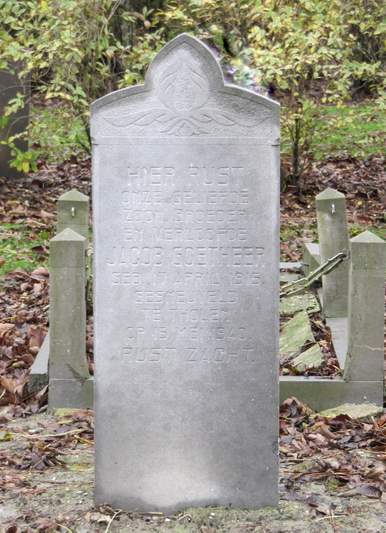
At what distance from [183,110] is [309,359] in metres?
3.09

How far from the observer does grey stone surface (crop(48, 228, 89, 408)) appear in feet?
22.4

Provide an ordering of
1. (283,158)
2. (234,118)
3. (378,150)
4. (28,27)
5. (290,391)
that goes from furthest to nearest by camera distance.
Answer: (378,150)
(283,158)
(28,27)
(290,391)
(234,118)

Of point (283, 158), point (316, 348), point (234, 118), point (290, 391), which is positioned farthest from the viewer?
point (283, 158)

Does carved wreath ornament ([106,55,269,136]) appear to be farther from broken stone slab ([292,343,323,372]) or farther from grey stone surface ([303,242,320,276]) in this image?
grey stone surface ([303,242,320,276])

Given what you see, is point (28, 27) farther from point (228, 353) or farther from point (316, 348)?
point (228, 353)

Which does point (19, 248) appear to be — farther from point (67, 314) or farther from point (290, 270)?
point (67, 314)

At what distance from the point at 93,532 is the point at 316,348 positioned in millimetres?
3127

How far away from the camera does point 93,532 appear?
5.02 meters

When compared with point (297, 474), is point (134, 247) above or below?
above

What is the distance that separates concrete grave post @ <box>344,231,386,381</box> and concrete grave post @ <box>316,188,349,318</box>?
1.67 m

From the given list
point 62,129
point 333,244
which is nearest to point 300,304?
point 333,244

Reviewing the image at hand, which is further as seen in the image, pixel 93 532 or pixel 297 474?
pixel 297 474

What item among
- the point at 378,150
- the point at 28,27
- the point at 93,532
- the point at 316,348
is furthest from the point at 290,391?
the point at 378,150

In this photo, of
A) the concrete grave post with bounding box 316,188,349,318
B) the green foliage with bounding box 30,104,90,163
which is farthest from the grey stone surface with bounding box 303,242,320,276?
the green foliage with bounding box 30,104,90,163
